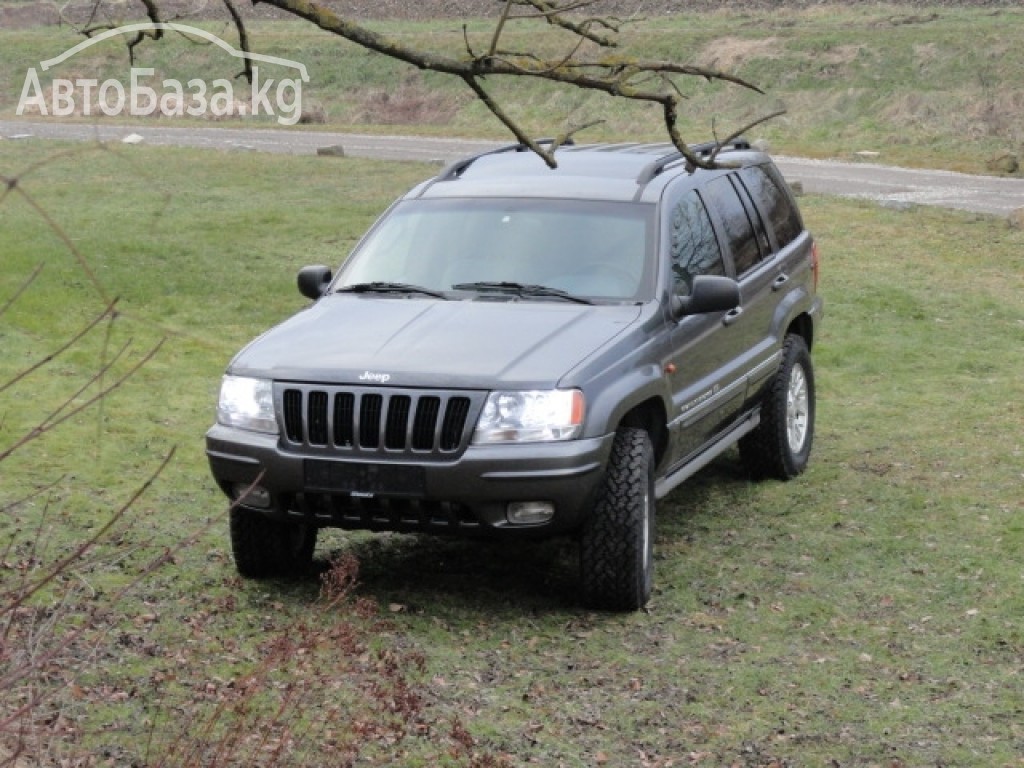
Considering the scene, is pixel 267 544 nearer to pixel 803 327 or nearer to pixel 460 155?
pixel 803 327

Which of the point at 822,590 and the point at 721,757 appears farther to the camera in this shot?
the point at 822,590

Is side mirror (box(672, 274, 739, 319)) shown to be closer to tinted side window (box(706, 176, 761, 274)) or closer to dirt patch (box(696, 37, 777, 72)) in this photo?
tinted side window (box(706, 176, 761, 274))

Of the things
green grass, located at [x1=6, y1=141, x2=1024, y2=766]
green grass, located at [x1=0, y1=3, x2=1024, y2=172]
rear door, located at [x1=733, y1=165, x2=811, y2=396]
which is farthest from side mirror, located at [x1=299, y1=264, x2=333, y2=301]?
green grass, located at [x1=0, y1=3, x2=1024, y2=172]

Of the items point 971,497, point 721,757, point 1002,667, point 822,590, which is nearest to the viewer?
point 721,757

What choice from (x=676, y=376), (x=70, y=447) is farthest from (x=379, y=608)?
(x=70, y=447)

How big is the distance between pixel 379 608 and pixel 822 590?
215 cm

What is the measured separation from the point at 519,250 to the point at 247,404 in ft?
5.68

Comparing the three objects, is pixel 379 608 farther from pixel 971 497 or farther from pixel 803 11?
pixel 803 11

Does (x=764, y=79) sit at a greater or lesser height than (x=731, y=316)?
lesser

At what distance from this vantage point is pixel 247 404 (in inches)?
298

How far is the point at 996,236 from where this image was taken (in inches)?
835

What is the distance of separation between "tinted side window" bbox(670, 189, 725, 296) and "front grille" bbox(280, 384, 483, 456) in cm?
181

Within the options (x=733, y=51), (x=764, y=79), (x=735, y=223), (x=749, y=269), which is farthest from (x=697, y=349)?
(x=733, y=51)

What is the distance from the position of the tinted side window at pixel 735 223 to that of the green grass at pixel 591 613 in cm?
142
